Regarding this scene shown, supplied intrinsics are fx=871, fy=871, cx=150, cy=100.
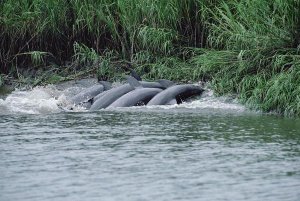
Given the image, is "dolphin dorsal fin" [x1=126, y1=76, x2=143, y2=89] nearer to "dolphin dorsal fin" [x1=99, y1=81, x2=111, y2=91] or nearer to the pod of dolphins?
the pod of dolphins

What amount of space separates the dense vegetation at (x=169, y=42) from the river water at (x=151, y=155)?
0.70 meters

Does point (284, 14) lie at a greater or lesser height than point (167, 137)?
greater

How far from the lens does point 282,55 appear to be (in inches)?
477

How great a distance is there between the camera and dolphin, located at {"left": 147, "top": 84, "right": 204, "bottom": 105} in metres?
12.7

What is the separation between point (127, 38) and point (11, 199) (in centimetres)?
925

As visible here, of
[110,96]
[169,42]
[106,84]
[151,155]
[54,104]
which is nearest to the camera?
[151,155]

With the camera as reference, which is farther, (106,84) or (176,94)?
(106,84)

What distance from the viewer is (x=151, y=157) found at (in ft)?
26.4

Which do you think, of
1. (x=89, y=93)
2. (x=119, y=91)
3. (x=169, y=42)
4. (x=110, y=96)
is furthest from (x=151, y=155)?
(x=169, y=42)

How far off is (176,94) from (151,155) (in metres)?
4.70

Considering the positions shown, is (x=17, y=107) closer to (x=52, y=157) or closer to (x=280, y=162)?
(x=52, y=157)

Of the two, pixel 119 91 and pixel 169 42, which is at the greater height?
pixel 169 42

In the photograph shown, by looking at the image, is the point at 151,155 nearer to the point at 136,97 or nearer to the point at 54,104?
the point at 54,104

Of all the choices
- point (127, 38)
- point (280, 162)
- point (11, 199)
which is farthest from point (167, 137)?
point (127, 38)
